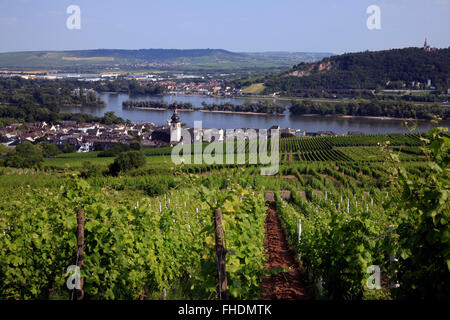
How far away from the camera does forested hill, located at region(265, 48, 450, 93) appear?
93.9 m

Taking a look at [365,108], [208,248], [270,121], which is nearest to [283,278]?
[208,248]

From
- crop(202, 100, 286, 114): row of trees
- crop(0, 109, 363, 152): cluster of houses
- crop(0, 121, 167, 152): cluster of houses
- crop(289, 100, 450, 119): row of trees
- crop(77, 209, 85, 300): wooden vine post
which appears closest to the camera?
crop(77, 209, 85, 300): wooden vine post

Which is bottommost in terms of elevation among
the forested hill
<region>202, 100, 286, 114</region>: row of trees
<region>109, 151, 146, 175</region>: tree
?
<region>109, 151, 146, 175</region>: tree

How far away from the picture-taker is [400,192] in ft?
8.03

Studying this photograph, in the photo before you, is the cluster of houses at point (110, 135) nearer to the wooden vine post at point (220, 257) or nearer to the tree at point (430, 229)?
the wooden vine post at point (220, 257)

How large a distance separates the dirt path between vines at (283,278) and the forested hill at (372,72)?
3479 inches

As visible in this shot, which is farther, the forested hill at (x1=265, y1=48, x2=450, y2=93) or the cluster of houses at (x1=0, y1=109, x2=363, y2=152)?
the forested hill at (x1=265, y1=48, x2=450, y2=93)

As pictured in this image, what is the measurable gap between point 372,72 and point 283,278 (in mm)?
108539

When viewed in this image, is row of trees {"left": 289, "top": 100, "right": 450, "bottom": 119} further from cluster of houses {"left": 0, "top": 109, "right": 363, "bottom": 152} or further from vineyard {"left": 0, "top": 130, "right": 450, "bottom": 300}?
vineyard {"left": 0, "top": 130, "right": 450, "bottom": 300}

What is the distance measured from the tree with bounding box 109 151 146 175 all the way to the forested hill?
251 ft

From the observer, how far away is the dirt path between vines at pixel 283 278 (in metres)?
4.16

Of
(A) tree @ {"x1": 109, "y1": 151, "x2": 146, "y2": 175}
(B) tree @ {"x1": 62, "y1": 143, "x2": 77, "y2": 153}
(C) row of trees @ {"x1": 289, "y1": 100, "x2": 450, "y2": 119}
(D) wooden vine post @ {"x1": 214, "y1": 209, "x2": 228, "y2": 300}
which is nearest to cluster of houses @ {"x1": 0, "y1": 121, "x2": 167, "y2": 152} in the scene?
(B) tree @ {"x1": 62, "y1": 143, "x2": 77, "y2": 153}
